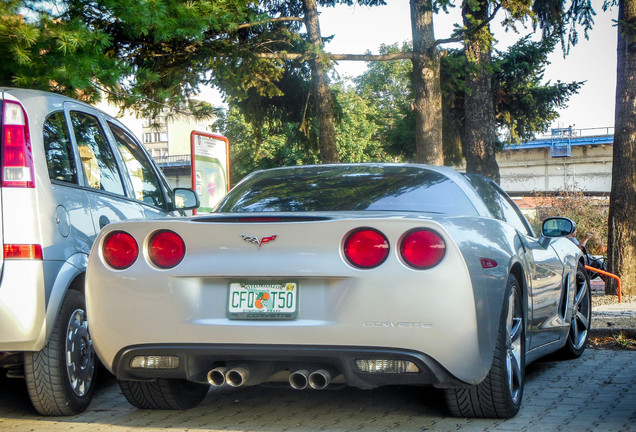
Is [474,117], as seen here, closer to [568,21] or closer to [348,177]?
[568,21]

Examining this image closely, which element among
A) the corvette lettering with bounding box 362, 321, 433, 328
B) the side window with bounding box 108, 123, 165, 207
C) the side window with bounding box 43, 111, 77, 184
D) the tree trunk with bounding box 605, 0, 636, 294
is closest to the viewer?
the corvette lettering with bounding box 362, 321, 433, 328

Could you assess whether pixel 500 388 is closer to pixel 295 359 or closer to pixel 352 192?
pixel 295 359

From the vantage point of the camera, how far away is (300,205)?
5.26 meters

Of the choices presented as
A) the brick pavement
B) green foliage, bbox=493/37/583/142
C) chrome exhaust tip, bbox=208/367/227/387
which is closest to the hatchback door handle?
the brick pavement

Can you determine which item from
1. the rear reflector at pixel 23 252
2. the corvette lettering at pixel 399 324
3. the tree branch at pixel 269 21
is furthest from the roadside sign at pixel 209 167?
the corvette lettering at pixel 399 324

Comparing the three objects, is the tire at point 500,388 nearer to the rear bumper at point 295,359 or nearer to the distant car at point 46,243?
the rear bumper at point 295,359

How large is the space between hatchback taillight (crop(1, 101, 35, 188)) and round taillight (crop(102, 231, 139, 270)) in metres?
0.67

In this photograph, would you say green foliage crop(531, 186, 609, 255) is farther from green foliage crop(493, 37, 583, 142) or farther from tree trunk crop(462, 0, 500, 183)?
tree trunk crop(462, 0, 500, 183)

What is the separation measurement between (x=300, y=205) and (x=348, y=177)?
52 cm

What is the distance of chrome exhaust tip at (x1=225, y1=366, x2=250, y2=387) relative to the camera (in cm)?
461

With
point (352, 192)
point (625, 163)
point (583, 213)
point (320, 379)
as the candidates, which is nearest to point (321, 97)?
point (625, 163)

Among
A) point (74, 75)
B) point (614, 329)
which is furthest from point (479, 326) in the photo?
point (74, 75)

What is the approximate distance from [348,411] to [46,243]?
77.1 inches

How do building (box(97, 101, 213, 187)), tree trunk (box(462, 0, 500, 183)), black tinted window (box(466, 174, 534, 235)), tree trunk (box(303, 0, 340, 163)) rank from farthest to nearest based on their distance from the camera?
tree trunk (box(462, 0, 500, 183)) < tree trunk (box(303, 0, 340, 163)) < building (box(97, 101, 213, 187)) < black tinted window (box(466, 174, 534, 235))
